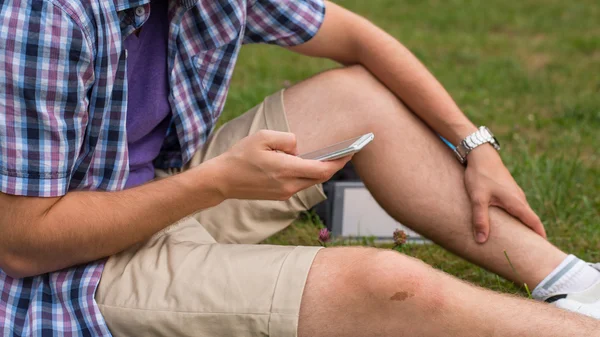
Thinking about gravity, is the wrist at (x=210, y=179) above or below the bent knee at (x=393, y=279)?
above

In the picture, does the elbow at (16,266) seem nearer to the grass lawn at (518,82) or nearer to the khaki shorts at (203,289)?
the khaki shorts at (203,289)

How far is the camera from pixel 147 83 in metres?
1.80

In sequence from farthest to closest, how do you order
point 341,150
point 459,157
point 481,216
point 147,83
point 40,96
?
point 459,157
point 481,216
point 147,83
point 341,150
point 40,96

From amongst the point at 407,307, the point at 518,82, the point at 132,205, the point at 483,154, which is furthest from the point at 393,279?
the point at 518,82

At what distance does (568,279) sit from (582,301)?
99 mm

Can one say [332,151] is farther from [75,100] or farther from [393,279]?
[75,100]

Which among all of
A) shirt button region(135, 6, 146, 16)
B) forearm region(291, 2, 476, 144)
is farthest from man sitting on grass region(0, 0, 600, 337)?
forearm region(291, 2, 476, 144)

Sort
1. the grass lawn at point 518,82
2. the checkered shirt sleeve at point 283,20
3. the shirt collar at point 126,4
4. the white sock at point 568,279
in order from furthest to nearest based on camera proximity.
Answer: the grass lawn at point 518,82
the checkered shirt sleeve at point 283,20
the white sock at point 568,279
the shirt collar at point 126,4

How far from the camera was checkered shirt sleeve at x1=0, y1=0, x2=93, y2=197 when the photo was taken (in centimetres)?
143

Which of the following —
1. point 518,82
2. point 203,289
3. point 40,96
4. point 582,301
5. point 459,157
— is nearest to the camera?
point 40,96

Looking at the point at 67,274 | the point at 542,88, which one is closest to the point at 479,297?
the point at 67,274

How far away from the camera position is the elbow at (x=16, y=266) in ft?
5.11

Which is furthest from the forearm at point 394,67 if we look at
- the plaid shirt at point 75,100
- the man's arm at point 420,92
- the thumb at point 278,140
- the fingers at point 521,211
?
the thumb at point 278,140

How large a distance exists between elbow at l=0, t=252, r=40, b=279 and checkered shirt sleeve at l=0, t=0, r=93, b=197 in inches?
5.7
